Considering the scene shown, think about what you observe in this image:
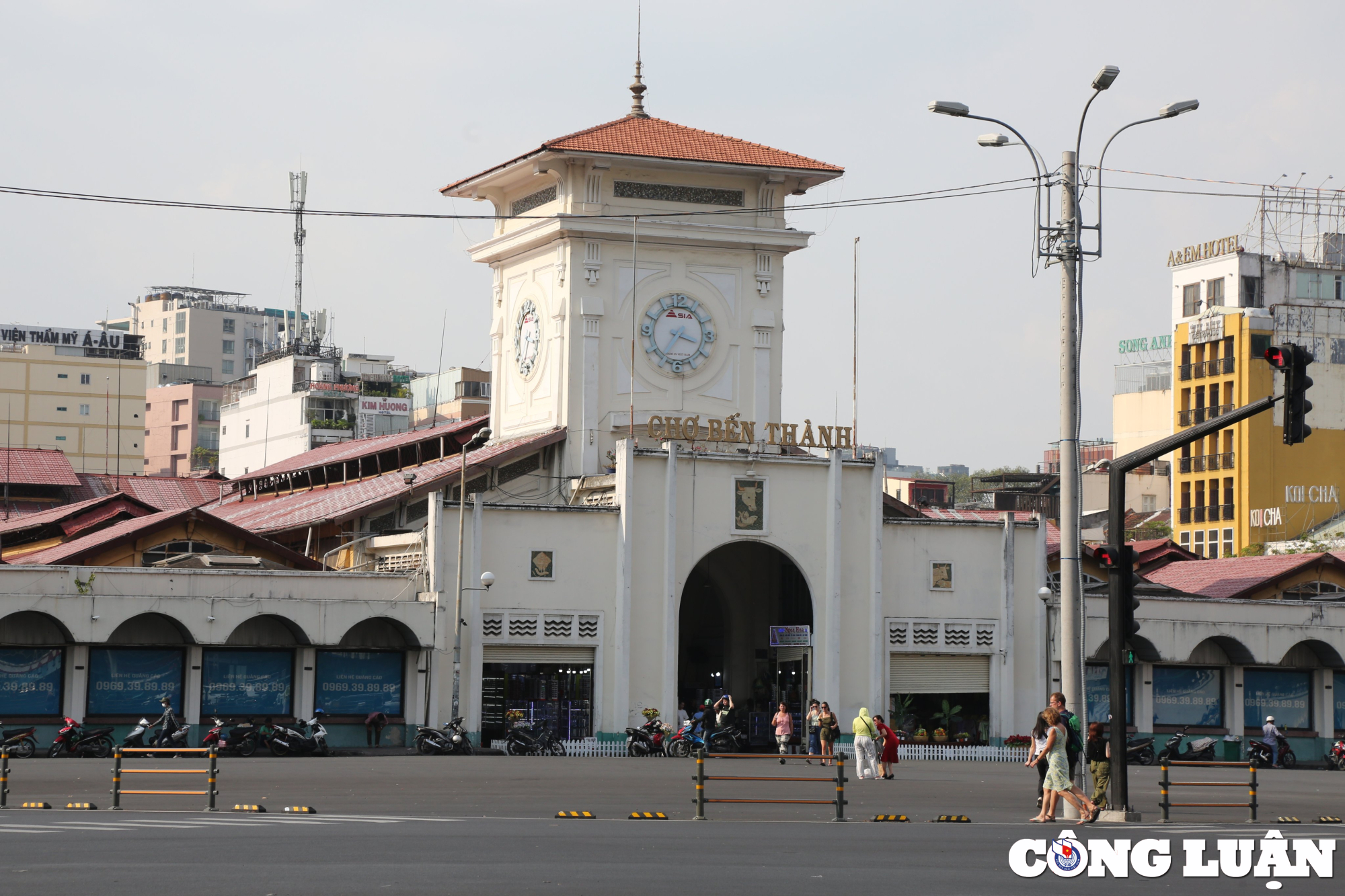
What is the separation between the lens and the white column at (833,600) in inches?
1847

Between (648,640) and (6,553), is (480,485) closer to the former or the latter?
(648,640)

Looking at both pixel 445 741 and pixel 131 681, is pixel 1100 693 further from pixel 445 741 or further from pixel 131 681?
pixel 131 681

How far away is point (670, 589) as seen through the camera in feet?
151

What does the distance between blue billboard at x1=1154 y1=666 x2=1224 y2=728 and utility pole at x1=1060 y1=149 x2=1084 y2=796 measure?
27431mm

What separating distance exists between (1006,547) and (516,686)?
1376 centimetres

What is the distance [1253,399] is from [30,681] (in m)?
72.0

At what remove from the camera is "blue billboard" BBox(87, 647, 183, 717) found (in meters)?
42.2

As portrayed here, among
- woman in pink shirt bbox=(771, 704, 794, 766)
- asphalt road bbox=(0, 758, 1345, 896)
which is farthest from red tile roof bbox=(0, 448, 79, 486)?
woman in pink shirt bbox=(771, 704, 794, 766)

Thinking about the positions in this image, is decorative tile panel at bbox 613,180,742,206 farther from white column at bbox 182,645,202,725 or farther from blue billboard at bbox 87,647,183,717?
blue billboard at bbox 87,647,183,717

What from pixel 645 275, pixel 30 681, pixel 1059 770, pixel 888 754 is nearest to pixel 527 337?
pixel 645 275

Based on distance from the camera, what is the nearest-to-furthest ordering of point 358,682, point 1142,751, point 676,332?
point 358,682, point 1142,751, point 676,332

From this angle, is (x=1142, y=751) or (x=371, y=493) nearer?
(x=1142, y=751)

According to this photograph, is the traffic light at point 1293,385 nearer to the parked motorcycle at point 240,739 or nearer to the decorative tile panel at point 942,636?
the parked motorcycle at point 240,739

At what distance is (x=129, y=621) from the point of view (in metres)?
42.7
